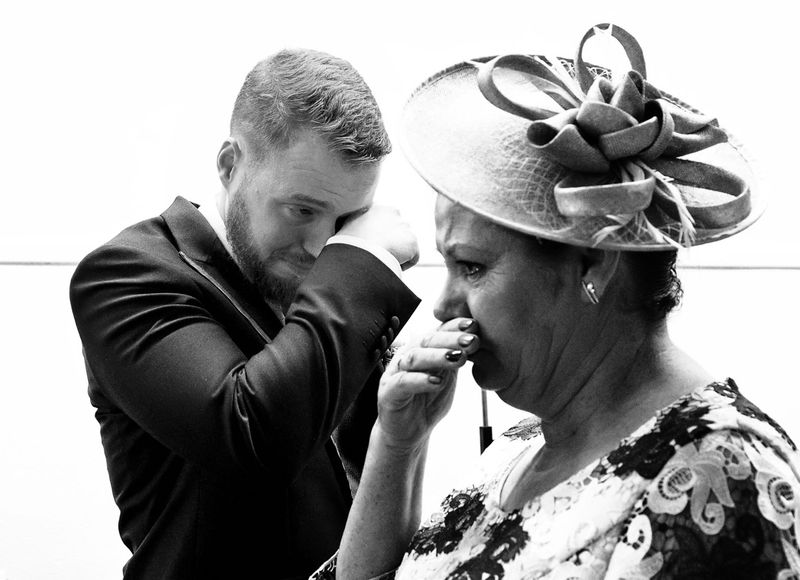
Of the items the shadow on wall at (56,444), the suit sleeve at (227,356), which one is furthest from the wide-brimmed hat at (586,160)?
the shadow on wall at (56,444)

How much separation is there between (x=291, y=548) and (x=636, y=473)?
0.71 m

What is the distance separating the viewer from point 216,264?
1.82 m

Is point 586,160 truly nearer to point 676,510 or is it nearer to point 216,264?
point 676,510

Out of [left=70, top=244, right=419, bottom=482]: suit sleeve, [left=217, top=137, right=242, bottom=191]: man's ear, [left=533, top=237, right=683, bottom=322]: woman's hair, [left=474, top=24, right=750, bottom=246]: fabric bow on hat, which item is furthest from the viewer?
[left=217, top=137, right=242, bottom=191]: man's ear

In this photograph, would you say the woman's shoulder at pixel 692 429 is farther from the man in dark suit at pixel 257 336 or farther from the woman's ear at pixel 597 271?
the man in dark suit at pixel 257 336

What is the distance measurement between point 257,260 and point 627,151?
804mm

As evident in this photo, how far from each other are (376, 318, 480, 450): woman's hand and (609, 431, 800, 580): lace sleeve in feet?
1.00

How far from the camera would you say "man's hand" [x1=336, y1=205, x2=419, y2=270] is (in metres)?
1.80

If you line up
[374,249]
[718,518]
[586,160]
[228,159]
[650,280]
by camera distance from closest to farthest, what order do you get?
Result: 1. [718,518]
2. [586,160]
3. [650,280]
4. [374,249]
5. [228,159]

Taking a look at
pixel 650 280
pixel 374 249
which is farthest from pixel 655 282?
pixel 374 249

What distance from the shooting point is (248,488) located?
1.65 meters

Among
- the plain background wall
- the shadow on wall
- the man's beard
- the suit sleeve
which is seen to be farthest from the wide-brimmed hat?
the plain background wall

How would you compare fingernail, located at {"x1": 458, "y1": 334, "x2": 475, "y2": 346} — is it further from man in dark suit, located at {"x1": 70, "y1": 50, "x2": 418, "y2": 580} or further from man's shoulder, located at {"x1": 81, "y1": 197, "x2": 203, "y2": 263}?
man's shoulder, located at {"x1": 81, "y1": 197, "x2": 203, "y2": 263}

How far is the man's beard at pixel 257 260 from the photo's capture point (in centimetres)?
183
